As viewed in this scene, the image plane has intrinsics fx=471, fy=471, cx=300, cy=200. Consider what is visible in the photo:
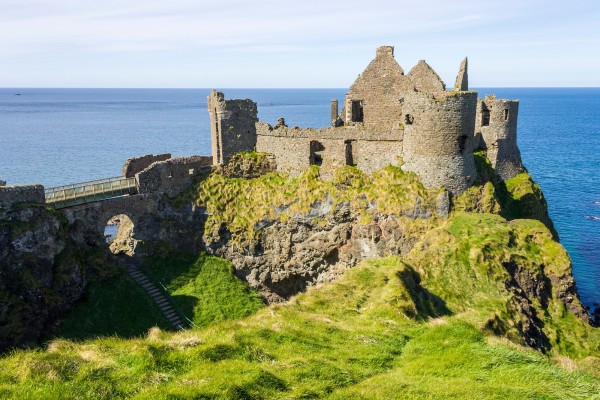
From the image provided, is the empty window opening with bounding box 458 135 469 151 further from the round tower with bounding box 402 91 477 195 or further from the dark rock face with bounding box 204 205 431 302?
the dark rock face with bounding box 204 205 431 302

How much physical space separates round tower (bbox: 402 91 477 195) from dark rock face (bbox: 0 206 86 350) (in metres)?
23.8

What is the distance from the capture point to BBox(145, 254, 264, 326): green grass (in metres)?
32.5

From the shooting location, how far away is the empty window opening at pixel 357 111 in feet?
128

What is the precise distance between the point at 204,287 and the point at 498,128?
25.0m

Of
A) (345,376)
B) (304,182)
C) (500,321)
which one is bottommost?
(500,321)

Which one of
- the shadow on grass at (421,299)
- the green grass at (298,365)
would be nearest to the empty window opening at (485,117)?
the shadow on grass at (421,299)

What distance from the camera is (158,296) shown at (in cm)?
3266

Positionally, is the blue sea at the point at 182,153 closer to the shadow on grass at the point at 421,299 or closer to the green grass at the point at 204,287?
the shadow on grass at the point at 421,299

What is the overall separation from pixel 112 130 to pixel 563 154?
11861cm

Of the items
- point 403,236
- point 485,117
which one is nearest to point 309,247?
point 403,236

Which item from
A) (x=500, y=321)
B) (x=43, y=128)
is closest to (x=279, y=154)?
(x=500, y=321)

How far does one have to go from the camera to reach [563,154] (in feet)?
357

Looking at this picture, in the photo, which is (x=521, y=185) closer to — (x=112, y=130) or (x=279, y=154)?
(x=279, y=154)

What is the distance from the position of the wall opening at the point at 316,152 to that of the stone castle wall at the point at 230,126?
5776 millimetres
